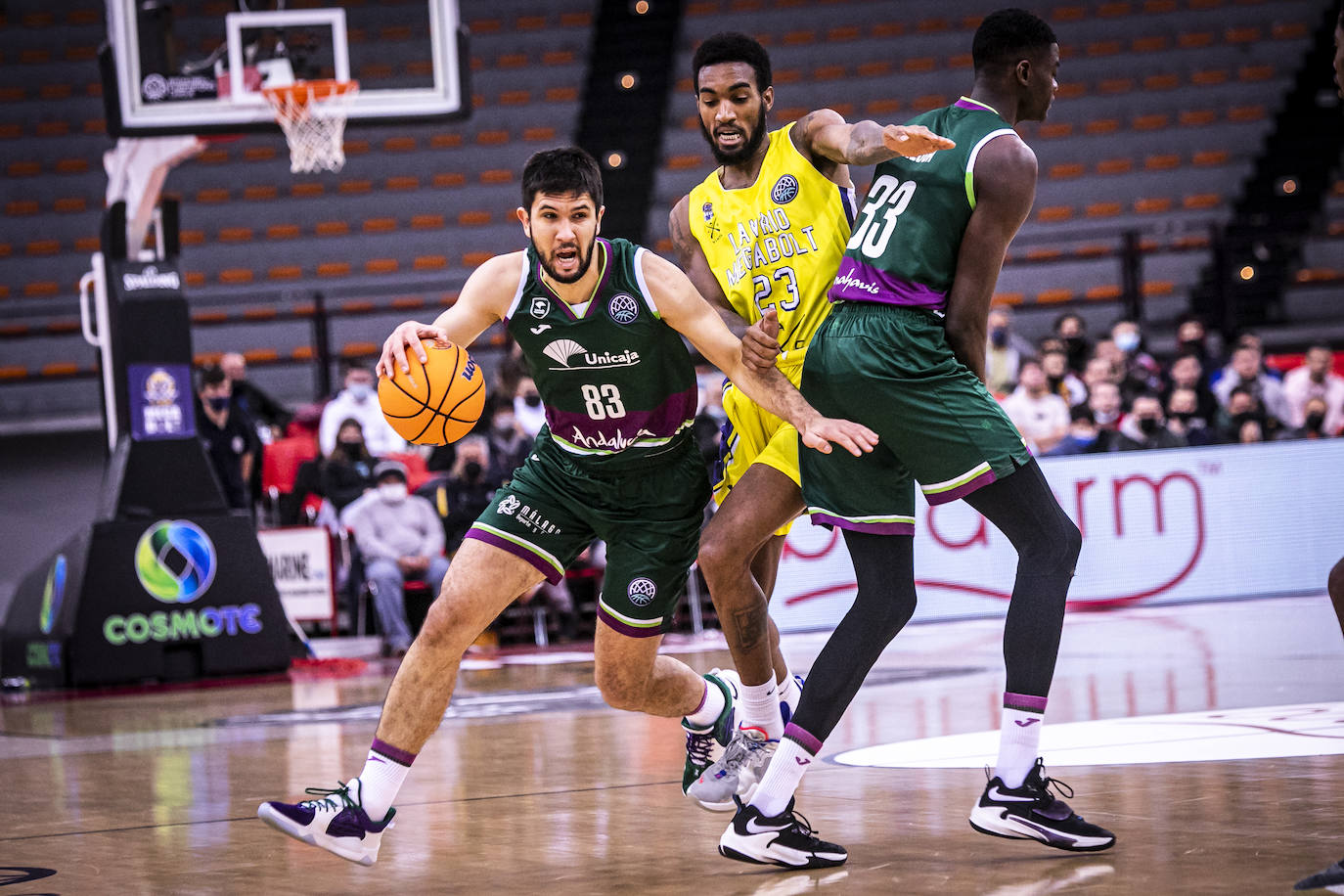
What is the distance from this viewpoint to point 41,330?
55.8 feet

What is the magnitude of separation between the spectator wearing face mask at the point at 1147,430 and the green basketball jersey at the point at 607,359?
27.9 feet

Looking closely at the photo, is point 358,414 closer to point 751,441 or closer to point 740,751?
point 751,441

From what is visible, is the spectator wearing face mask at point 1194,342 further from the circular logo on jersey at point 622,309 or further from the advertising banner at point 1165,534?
the circular logo on jersey at point 622,309

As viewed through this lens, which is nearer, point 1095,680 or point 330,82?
point 1095,680

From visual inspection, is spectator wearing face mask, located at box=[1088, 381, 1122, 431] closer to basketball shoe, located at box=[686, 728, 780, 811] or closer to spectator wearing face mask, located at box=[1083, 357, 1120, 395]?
spectator wearing face mask, located at box=[1083, 357, 1120, 395]

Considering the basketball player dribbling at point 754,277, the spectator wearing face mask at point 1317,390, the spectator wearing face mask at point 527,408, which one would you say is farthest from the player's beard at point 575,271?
the spectator wearing face mask at point 1317,390

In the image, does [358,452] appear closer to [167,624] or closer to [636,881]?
[167,624]

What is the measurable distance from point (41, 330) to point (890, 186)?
14.8m

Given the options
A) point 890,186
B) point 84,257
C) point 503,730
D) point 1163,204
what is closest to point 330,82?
point 503,730

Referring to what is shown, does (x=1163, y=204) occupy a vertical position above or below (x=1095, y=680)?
above

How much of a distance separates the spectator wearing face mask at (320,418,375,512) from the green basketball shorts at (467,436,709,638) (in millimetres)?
8242

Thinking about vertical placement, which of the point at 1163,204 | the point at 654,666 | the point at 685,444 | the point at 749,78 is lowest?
the point at 654,666

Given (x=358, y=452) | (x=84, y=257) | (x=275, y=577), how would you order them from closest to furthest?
(x=275, y=577) < (x=358, y=452) < (x=84, y=257)

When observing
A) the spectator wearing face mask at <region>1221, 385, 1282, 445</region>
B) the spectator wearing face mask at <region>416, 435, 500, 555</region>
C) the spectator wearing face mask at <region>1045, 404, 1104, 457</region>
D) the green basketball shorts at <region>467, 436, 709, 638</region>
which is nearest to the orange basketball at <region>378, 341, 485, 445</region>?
the green basketball shorts at <region>467, 436, 709, 638</region>
